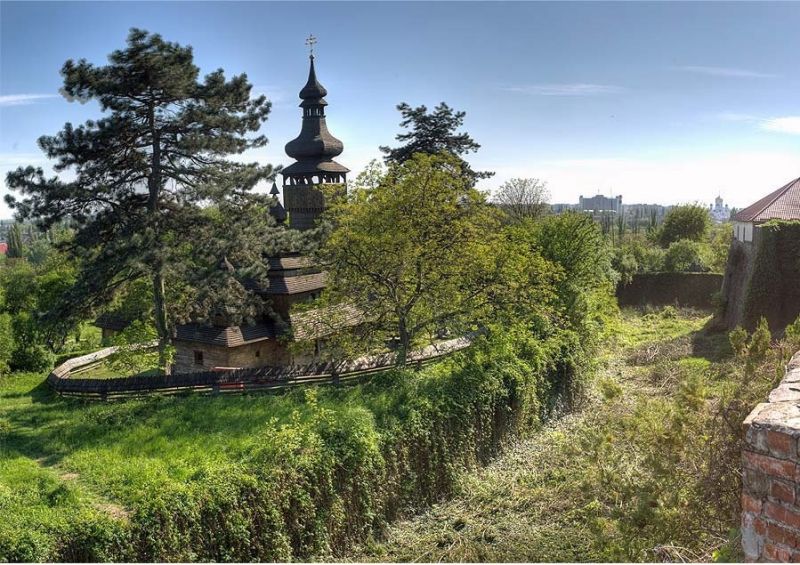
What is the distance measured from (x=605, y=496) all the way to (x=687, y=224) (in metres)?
43.3

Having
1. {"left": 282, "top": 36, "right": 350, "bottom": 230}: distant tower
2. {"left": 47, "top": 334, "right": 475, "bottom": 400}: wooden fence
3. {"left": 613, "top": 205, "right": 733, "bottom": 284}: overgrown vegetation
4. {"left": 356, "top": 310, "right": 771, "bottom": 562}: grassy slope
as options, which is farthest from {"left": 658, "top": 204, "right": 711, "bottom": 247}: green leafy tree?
{"left": 47, "top": 334, "right": 475, "bottom": 400}: wooden fence

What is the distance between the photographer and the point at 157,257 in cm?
1293

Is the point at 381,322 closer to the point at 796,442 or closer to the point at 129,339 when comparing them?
the point at 129,339

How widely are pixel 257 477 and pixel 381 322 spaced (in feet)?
20.5

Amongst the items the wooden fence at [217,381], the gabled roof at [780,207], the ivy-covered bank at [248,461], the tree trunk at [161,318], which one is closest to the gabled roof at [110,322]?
the ivy-covered bank at [248,461]

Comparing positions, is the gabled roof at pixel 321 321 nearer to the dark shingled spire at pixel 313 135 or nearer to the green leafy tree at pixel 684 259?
the dark shingled spire at pixel 313 135

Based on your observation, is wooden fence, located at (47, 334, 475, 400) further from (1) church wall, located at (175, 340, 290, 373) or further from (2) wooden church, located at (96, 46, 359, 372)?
(1) church wall, located at (175, 340, 290, 373)

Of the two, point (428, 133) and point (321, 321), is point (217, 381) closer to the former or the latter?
point (321, 321)

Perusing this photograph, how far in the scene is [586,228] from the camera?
788 inches

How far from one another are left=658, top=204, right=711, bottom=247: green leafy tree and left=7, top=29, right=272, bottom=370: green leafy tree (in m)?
41.6

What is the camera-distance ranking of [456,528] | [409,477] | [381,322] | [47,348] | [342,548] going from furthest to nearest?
[47,348], [381,322], [409,477], [456,528], [342,548]

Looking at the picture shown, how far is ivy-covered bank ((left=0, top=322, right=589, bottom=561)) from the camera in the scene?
24.5 ft

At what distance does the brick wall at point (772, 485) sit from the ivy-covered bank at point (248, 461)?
6905mm

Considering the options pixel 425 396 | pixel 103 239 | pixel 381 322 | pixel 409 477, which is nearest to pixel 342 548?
pixel 409 477
